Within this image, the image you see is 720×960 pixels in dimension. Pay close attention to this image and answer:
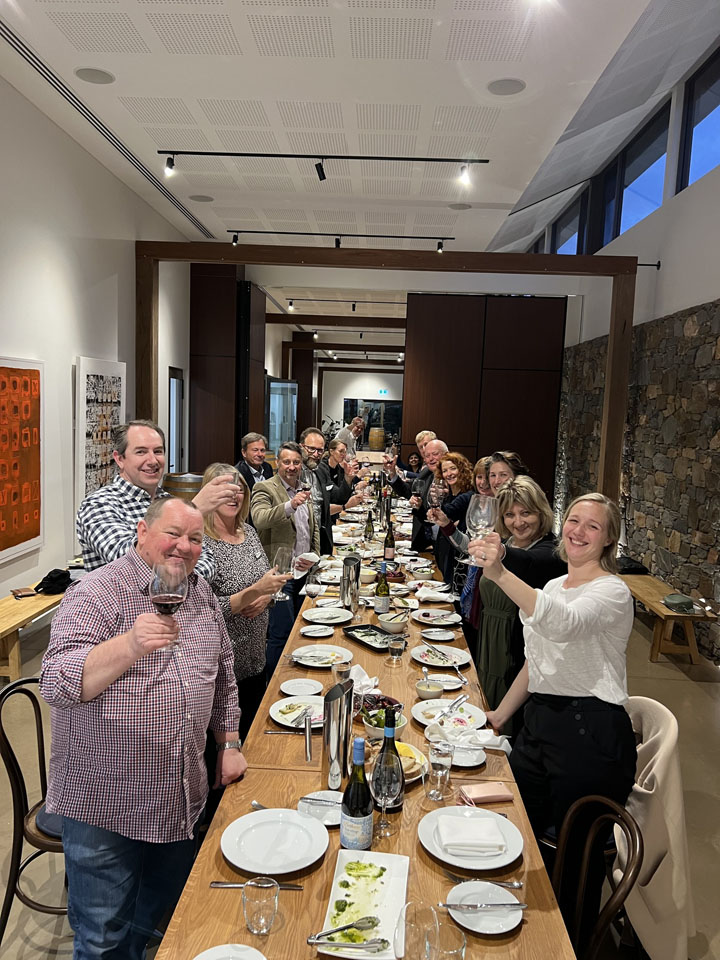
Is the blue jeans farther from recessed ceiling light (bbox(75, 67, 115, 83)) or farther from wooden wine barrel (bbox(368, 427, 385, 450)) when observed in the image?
wooden wine barrel (bbox(368, 427, 385, 450))

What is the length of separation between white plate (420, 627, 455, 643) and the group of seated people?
7.0 inches

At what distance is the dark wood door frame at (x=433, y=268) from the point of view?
7777mm

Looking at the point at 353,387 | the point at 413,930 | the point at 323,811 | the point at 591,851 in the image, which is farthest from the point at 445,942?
the point at 353,387

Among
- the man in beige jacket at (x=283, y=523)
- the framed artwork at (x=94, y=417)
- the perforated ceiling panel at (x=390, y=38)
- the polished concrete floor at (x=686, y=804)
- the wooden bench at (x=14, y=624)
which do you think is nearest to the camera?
the polished concrete floor at (x=686, y=804)

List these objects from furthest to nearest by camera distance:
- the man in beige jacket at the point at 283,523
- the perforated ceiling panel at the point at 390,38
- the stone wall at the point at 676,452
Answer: the stone wall at the point at 676,452, the perforated ceiling panel at the point at 390,38, the man in beige jacket at the point at 283,523

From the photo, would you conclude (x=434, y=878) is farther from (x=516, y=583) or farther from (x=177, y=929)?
(x=516, y=583)

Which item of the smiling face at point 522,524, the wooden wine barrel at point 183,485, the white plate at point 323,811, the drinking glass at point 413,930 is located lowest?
the white plate at point 323,811

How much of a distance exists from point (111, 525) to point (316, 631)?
1.10 metres

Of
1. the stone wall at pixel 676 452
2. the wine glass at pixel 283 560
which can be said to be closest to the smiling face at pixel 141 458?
the wine glass at pixel 283 560

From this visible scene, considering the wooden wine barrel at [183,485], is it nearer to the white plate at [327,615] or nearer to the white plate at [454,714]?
the white plate at [327,615]

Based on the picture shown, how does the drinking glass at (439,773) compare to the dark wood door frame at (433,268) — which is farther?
the dark wood door frame at (433,268)

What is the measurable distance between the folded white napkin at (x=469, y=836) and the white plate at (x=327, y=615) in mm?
1634

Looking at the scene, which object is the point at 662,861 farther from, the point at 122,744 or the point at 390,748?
the point at 122,744

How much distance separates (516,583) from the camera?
2111mm
